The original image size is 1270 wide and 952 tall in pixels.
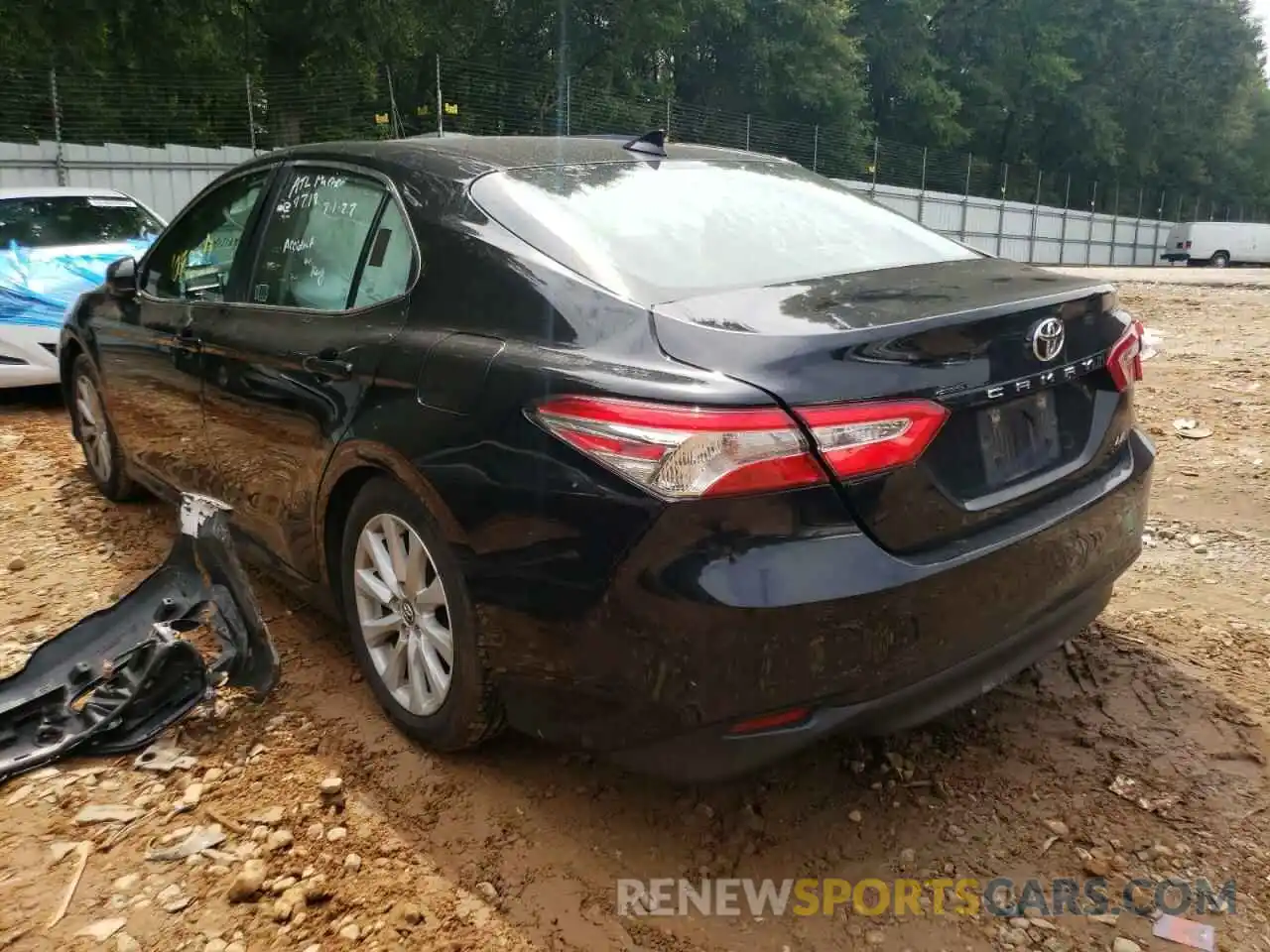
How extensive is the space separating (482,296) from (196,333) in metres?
1.56

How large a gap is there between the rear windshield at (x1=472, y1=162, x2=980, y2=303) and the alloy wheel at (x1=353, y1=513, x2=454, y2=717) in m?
0.81

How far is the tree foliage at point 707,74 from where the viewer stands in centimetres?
1645

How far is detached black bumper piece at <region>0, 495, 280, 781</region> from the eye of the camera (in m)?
2.84

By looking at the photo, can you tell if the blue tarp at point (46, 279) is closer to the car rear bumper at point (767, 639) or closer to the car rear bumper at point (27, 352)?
the car rear bumper at point (27, 352)

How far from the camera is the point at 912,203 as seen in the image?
101 ft

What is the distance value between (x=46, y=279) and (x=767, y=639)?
6.77 m

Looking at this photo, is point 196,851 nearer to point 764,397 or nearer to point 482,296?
point 482,296

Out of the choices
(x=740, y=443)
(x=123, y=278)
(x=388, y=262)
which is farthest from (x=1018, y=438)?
(x=123, y=278)

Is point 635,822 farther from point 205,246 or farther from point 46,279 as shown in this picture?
point 46,279

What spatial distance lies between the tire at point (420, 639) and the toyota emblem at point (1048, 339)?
54.6 inches

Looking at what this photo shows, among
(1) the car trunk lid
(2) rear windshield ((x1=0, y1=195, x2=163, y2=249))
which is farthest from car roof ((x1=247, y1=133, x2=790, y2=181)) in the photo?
(2) rear windshield ((x1=0, y1=195, x2=163, y2=249))

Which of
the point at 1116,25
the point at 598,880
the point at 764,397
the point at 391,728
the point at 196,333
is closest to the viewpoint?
the point at 764,397

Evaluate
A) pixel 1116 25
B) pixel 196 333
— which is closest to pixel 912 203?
pixel 1116 25

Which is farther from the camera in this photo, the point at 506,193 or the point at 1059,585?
the point at 506,193
